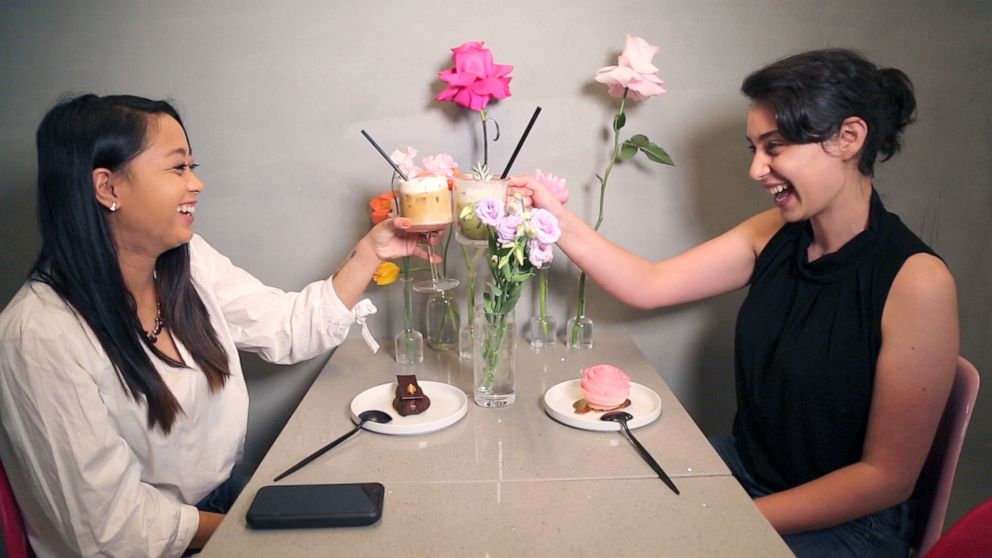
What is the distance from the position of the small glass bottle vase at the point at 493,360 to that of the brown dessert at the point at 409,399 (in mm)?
116

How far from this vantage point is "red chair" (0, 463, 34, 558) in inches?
45.6

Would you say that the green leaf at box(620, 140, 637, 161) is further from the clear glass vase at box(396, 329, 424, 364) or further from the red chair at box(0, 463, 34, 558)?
the red chair at box(0, 463, 34, 558)

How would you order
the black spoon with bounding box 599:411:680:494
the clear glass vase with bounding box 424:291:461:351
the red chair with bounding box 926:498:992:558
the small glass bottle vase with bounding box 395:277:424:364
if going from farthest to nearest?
the clear glass vase with bounding box 424:291:461:351, the small glass bottle vase with bounding box 395:277:424:364, the black spoon with bounding box 599:411:680:494, the red chair with bounding box 926:498:992:558

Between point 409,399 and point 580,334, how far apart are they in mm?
603

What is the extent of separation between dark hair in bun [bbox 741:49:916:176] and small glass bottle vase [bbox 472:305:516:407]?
0.67m

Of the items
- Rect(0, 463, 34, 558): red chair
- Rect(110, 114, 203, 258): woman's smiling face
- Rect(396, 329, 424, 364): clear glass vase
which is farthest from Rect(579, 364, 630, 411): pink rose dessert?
Rect(0, 463, 34, 558): red chair

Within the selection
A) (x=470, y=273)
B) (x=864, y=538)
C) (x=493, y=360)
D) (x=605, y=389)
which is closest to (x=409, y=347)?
(x=470, y=273)

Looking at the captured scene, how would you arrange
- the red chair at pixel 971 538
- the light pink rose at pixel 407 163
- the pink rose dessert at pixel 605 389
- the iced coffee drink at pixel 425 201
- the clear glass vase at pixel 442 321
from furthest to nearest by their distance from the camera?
1. the clear glass vase at pixel 442 321
2. the light pink rose at pixel 407 163
3. the iced coffee drink at pixel 425 201
4. the pink rose dessert at pixel 605 389
5. the red chair at pixel 971 538

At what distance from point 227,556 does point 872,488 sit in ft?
3.64

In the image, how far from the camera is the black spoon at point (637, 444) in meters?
1.13

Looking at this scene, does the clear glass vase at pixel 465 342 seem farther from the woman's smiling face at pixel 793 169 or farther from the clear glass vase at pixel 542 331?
the woman's smiling face at pixel 793 169

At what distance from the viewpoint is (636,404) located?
1.41 m

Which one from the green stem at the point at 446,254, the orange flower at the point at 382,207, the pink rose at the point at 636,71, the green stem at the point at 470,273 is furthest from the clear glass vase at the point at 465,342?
the pink rose at the point at 636,71

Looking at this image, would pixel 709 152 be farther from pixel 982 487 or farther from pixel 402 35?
pixel 982 487
